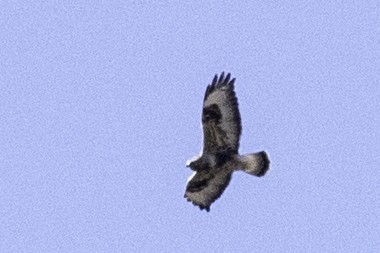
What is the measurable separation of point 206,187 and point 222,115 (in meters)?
1.37

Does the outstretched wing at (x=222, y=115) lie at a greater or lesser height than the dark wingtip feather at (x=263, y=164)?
greater

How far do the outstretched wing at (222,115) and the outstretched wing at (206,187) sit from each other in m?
0.58

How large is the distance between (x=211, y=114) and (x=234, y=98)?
408 mm

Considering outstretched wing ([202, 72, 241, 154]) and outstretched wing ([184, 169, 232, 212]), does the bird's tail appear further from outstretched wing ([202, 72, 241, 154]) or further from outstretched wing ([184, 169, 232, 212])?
outstretched wing ([184, 169, 232, 212])

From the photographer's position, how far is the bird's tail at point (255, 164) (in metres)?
17.9

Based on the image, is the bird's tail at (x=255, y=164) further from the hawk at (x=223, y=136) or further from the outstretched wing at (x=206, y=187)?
the outstretched wing at (x=206, y=187)

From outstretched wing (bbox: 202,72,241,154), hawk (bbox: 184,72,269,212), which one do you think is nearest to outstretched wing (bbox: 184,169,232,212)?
hawk (bbox: 184,72,269,212)

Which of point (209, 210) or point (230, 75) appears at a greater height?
point (230, 75)

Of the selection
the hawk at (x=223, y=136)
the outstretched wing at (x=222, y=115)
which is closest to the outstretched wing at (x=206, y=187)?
the hawk at (x=223, y=136)

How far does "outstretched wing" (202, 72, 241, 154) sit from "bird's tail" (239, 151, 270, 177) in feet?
0.68

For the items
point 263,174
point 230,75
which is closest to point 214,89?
point 230,75

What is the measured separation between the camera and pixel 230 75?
58.7 ft

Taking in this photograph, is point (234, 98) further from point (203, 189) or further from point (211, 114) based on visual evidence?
point (203, 189)

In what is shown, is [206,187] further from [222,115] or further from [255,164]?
[222,115]
